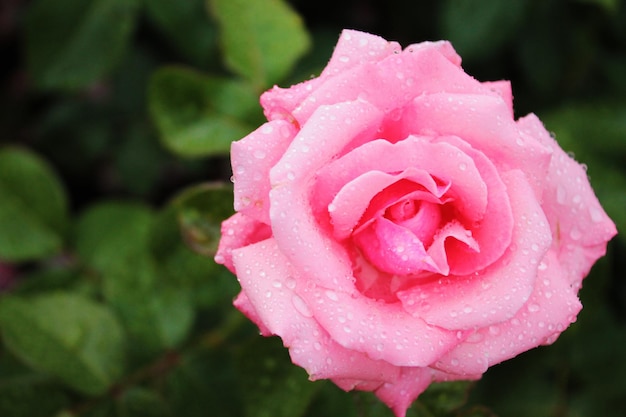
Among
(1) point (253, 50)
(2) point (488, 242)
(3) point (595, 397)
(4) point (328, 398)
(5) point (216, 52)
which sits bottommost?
(3) point (595, 397)

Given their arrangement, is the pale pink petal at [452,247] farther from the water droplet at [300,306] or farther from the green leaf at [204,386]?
the green leaf at [204,386]

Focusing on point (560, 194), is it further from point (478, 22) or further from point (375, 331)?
point (478, 22)

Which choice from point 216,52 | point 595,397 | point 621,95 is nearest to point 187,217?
point 216,52

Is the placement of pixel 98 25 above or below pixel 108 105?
above

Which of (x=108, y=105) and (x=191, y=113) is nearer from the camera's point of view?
(x=191, y=113)

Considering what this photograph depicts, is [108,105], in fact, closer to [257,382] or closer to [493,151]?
[257,382]

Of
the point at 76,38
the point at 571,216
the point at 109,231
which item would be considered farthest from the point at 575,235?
the point at 76,38

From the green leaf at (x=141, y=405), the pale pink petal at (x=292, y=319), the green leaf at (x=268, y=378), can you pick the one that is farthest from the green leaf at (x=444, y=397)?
the green leaf at (x=141, y=405)
